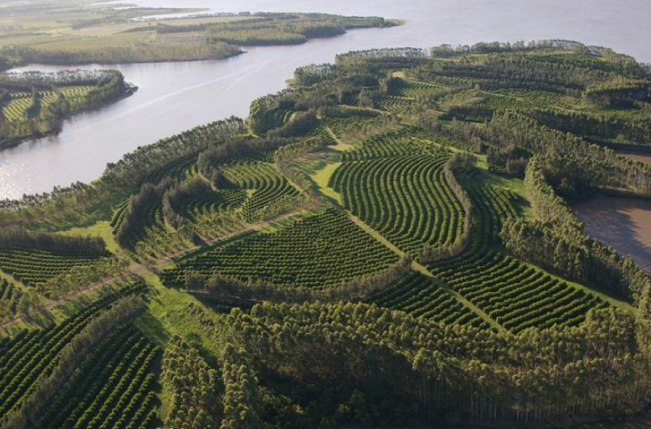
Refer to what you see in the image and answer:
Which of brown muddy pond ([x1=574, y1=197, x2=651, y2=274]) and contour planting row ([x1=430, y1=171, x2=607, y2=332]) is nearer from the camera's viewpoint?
contour planting row ([x1=430, y1=171, x2=607, y2=332])

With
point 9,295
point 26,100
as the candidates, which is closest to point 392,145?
point 9,295

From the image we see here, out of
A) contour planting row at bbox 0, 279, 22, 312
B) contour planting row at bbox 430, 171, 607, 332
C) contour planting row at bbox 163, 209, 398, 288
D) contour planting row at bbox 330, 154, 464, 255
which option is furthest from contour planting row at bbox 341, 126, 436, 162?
contour planting row at bbox 0, 279, 22, 312

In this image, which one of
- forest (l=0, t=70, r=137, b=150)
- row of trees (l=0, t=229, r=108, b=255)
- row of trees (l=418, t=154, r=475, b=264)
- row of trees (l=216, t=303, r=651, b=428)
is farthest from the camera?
forest (l=0, t=70, r=137, b=150)

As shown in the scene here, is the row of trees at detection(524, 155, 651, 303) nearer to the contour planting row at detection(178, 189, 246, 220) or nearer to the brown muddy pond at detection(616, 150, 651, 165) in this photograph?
the brown muddy pond at detection(616, 150, 651, 165)

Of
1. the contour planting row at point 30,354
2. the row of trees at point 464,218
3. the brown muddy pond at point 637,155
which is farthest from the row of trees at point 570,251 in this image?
the contour planting row at point 30,354

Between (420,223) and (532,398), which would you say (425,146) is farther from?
(532,398)

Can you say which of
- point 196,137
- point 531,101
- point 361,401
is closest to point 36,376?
point 361,401

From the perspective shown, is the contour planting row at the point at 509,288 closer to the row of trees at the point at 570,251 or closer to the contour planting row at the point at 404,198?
the row of trees at the point at 570,251

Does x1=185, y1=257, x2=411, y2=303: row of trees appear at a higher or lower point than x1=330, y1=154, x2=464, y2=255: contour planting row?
lower
